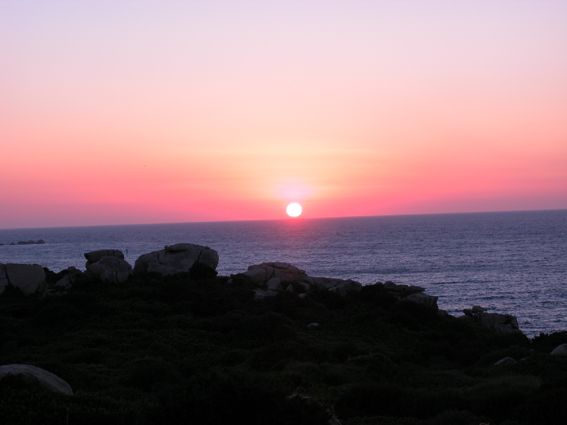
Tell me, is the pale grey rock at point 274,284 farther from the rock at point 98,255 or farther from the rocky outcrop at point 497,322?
the rocky outcrop at point 497,322

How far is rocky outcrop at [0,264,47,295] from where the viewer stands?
122 ft

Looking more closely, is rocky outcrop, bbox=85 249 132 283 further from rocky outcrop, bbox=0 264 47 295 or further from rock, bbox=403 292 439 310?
rock, bbox=403 292 439 310

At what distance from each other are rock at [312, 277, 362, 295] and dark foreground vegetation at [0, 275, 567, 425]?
3.68ft

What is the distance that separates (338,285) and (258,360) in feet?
68.8

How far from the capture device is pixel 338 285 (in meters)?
41.5

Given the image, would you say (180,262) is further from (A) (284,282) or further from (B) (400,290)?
(B) (400,290)

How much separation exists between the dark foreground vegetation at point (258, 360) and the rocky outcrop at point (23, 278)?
2.23 ft

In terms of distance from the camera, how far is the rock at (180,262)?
42.5 metres

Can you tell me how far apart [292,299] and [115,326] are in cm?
1048

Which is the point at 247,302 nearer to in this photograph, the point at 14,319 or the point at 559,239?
the point at 14,319

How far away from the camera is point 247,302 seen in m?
35.4

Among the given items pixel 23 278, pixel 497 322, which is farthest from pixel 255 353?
pixel 497 322

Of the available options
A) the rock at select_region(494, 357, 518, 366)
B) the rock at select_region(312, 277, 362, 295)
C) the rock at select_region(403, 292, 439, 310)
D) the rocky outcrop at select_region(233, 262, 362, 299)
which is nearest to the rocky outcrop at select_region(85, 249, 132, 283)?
the rocky outcrop at select_region(233, 262, 362, 299)

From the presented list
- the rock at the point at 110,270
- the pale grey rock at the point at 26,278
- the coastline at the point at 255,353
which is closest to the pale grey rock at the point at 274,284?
the coastline at the point at 255,353
